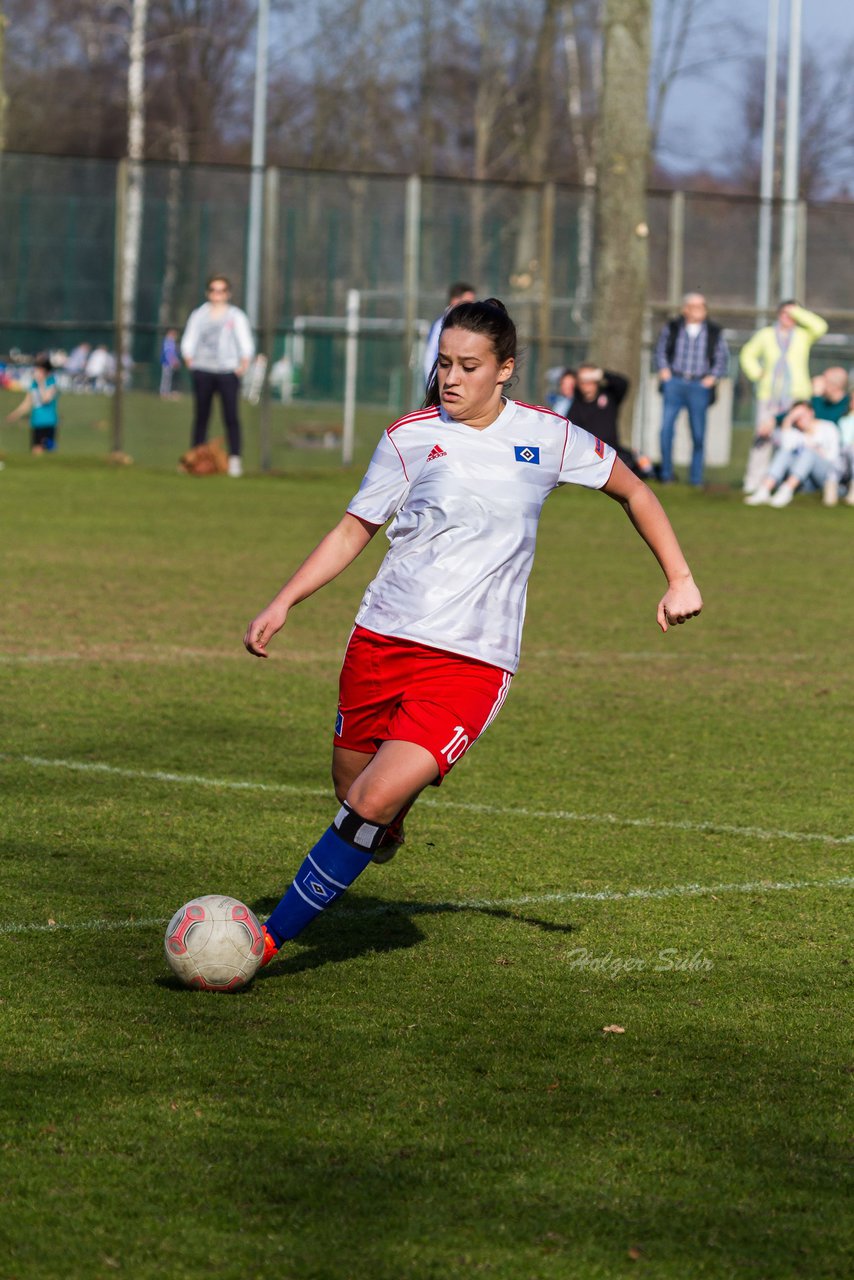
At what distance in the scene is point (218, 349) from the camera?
21.0 meters

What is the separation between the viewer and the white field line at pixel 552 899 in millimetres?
5156

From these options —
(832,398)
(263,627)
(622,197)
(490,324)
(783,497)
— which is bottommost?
(263,627)

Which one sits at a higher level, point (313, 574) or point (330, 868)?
point (313, 574)

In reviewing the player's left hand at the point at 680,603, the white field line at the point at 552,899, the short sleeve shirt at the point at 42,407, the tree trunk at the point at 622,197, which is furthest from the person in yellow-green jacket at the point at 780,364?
the player's left hand at the point at 680,603

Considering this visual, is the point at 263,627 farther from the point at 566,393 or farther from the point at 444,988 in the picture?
the point at 566,393

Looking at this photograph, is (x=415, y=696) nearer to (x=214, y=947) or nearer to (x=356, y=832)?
(x=356, y=832)

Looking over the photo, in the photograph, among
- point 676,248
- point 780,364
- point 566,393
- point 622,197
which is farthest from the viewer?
point 676,248

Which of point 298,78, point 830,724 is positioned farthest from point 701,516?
point 298,78

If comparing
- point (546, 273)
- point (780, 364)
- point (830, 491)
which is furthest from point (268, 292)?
point (830, 491)

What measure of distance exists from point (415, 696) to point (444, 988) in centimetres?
74

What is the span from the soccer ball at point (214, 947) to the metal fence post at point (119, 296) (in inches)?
775

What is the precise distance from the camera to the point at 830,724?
341 inches

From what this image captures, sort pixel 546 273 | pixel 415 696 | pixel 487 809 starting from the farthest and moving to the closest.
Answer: pixel 546 273 → pixel 487 809 → pixel 415 696

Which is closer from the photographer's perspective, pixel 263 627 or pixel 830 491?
pixel 263 627
